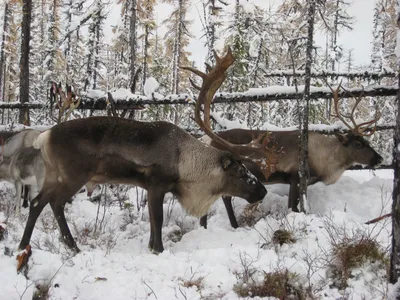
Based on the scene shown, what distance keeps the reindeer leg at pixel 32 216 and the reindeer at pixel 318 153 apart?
10.8ft

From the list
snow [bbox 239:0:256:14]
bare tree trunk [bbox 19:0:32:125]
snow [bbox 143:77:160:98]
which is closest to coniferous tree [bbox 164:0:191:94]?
snow [bbox 239:0:256:14]

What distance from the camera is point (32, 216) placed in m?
4.75

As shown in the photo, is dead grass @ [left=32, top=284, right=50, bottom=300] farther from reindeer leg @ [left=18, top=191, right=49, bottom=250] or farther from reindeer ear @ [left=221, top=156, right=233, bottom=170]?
reindeer ear @ [left=221, top=156, right=233, bottom=170]

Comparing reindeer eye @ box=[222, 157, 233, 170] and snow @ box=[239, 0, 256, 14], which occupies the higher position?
snow @ box=[239, 0, 256, 14]

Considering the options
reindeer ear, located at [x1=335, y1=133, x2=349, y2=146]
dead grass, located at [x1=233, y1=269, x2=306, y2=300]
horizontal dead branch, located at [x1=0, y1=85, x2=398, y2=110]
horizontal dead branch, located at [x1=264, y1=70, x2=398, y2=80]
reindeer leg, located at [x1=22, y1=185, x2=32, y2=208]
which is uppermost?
horizontal dead branch, located at [x1=264, y1=70, x2=398, y2=80]

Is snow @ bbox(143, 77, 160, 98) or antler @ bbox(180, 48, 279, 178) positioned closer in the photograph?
antler @ bbox(180, 48, 279, 178)

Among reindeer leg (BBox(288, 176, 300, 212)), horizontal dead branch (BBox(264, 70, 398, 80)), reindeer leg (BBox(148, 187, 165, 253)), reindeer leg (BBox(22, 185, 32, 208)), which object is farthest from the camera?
reindeer leg (BBox(22, 185, 32, 208))

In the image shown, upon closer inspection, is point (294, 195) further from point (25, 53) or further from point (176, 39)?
point (176, 39)

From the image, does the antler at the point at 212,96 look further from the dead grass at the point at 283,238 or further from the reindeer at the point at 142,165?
the dead grass at the point at 283,238

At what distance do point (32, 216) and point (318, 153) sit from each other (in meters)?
5.04

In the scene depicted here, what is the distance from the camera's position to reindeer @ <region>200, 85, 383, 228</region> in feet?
23.3

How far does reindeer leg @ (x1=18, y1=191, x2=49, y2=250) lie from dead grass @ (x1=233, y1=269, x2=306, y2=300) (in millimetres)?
2561

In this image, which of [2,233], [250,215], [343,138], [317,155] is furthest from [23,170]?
[343,138]

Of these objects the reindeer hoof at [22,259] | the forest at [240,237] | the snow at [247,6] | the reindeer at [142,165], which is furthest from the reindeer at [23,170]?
the snow at [247,6]
